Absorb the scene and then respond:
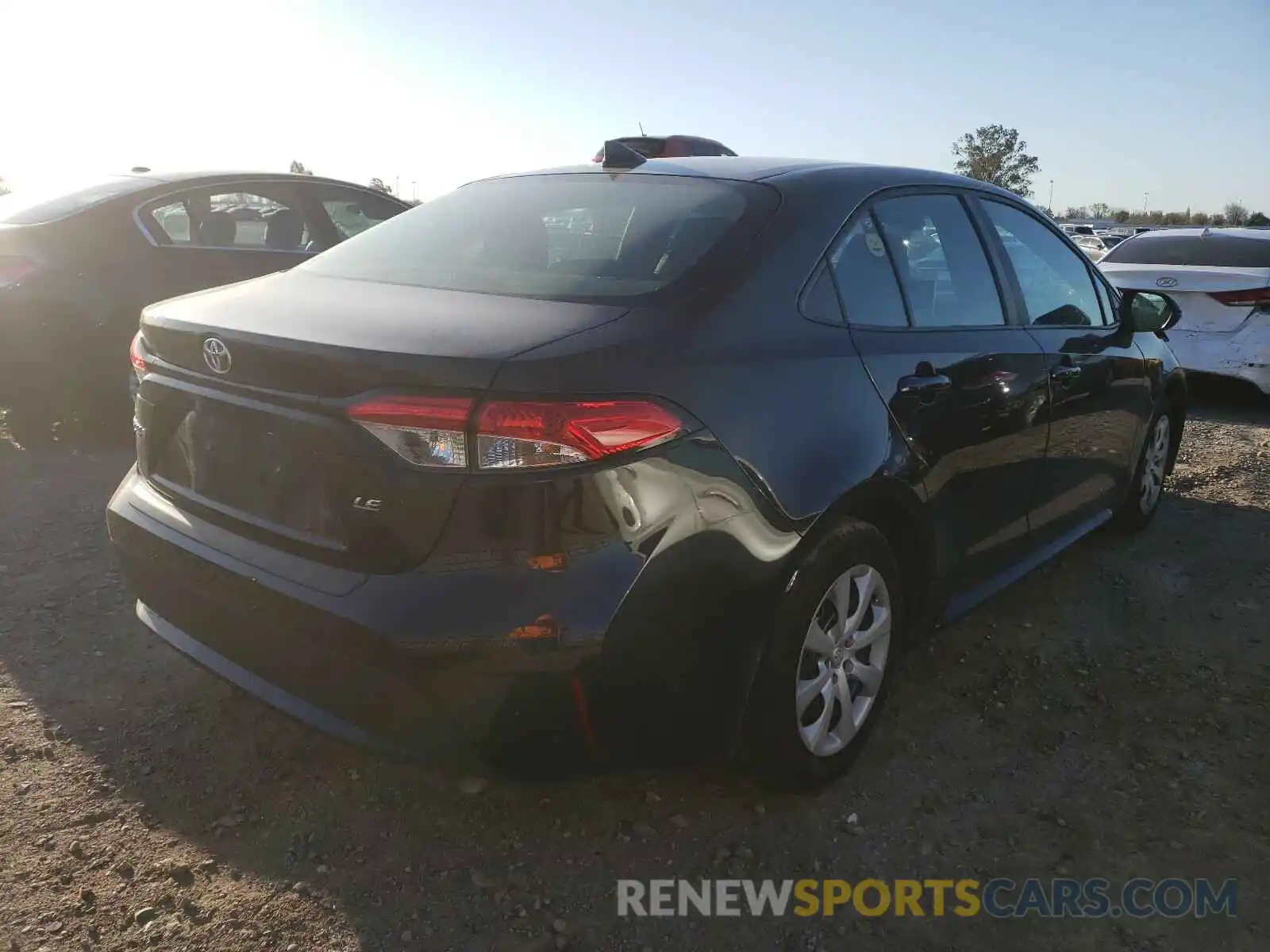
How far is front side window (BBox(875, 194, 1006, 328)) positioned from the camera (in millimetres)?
2852

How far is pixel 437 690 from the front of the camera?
1.93 meters

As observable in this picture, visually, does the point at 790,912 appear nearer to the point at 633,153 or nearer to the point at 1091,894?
the point at 1091,894

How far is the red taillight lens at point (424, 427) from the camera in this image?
6.12 ft

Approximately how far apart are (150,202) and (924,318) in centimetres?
449

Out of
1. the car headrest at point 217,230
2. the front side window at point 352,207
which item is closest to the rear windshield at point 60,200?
the car headrest at point 217,230

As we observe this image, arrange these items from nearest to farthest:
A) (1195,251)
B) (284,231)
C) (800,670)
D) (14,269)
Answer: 1. (800,670)
2. (14,269)
3. (284,231)
4. (1195,251)

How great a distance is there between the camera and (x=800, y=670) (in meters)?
2.39

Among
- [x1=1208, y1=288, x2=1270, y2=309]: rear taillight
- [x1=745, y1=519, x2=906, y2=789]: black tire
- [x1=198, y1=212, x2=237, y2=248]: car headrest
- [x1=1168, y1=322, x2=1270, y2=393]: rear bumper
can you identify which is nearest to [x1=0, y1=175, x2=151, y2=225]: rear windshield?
[x1=198, y1=212, x2=237, y2=248]: car headrest

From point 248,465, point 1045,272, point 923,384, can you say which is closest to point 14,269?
point 248,465

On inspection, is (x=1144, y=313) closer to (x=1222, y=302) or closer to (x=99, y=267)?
(x=1222, y=302)

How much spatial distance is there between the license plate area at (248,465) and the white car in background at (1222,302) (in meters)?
7.20

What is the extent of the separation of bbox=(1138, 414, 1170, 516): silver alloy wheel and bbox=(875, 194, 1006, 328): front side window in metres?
1.85

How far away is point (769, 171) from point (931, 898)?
1.91m

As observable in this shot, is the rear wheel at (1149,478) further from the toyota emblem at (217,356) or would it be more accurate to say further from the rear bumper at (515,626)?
the toyota emblem at (217,356)
